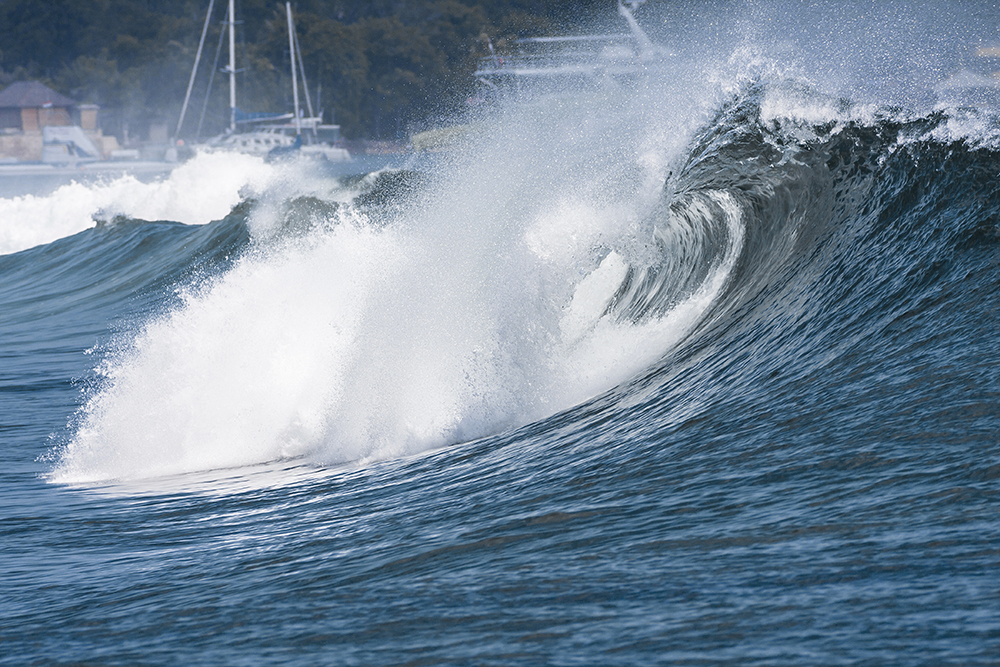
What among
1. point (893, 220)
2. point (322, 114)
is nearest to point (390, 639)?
point (893, 220)

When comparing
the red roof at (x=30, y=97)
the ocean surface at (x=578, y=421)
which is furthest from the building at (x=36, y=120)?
the ocean surface at (x=578, y=421)

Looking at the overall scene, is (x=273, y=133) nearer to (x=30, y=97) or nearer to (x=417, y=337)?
(x=30, y=97)

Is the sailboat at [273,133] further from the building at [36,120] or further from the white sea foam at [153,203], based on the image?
the white sea foam at [153,203]

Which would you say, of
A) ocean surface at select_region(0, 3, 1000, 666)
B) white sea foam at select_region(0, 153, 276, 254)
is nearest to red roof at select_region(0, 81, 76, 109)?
white sea foam at select_region(0, 153, 276, 254)

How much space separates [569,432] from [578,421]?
218 mm

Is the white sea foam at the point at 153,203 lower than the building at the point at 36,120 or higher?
A: lower

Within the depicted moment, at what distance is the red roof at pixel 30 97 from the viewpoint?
91.3 m

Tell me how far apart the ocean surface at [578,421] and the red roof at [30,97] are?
3507 inches

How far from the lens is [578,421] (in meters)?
5.92

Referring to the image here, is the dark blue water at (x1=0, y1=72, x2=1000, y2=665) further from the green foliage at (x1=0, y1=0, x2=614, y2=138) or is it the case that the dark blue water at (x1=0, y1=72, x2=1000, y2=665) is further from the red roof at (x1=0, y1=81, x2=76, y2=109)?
the red roof at (x1=0, y1=81, x2=76, y2=109)

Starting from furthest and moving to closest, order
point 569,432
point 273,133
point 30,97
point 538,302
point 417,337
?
point 30,97
point 273,133
point 417,337
point 538,302
point 569,432

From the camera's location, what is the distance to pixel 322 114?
91625 mm

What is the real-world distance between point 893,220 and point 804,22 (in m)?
22.9

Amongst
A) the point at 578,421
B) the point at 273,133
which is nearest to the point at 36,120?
the point at 273,133
